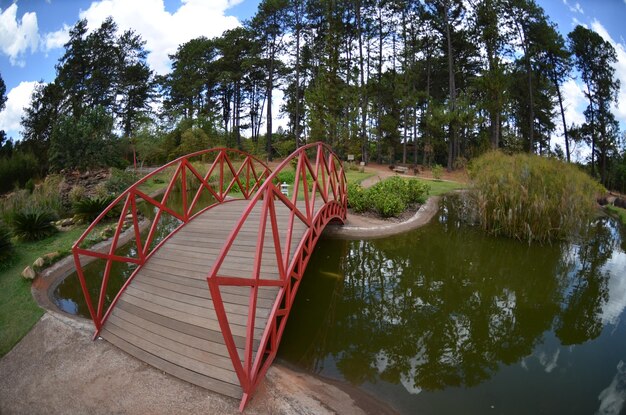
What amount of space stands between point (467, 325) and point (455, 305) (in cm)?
64

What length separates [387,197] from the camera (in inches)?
458

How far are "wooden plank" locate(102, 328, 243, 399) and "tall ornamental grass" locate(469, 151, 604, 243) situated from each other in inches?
351

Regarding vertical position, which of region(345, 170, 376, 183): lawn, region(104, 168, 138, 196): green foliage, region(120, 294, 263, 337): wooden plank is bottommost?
region(120, 294, 263, 337): wooden plank

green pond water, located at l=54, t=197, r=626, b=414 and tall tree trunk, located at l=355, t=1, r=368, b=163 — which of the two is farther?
tall tree trunk, located at l=355, t=1, r=368, b=163

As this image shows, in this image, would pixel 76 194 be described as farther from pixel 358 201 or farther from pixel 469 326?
pixel 469 326

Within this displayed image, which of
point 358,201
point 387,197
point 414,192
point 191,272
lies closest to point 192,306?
point 191,272

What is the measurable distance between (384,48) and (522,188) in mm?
23229

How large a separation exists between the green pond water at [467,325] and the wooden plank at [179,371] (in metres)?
1.27

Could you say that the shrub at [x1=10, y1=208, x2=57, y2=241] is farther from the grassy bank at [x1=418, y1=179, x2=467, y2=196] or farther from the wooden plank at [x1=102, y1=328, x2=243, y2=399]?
the grassy bank at [x1=418, y1=179, x2=467, y2=196]

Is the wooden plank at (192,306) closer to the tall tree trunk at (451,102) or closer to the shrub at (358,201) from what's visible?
the shrub at (358,201)

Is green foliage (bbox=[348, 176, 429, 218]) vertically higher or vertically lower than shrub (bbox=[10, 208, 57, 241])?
higher

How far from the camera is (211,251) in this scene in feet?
18.6

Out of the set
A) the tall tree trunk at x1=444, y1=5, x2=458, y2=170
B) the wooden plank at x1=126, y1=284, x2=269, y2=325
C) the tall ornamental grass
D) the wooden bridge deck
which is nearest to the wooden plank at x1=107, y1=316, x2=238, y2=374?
the wooden bridge deck

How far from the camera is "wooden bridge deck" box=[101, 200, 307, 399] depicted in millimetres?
3626
